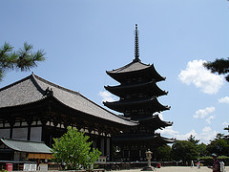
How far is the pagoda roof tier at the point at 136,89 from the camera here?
47.1m

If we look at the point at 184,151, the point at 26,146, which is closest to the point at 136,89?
the point at 184,151

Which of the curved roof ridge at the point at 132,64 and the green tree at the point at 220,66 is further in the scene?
the curved roof ridge at the point at 132,64

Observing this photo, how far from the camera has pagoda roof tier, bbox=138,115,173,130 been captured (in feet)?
147

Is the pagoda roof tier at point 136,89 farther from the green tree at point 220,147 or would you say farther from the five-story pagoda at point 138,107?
the green tree at point 220,147

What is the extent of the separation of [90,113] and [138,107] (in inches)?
824

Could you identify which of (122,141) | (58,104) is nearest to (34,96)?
(58,104)

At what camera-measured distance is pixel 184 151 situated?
174 feet

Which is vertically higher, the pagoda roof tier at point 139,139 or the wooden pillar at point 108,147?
the pagoda roof tier at point 139,139

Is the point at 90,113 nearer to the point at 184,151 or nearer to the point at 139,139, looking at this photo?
the point at 139,139

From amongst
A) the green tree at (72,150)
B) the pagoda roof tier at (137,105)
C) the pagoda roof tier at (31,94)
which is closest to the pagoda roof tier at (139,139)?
the pagoda roof tier at (137,105)

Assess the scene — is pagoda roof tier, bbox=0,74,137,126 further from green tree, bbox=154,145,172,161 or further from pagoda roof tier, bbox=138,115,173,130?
green tree, bbox=154,145,172,161

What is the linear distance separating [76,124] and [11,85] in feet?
28.1

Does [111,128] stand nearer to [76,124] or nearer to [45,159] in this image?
[76,124]

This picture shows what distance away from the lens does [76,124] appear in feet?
89.4
